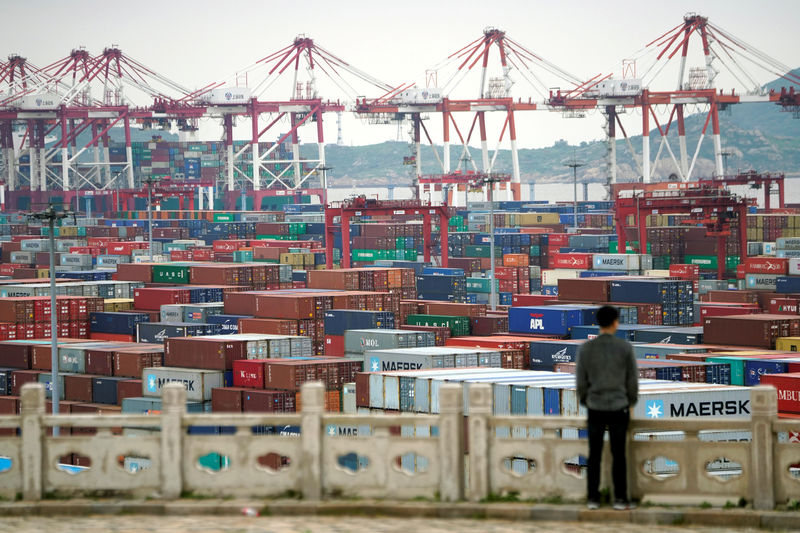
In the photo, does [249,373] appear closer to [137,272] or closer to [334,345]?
[334,345]

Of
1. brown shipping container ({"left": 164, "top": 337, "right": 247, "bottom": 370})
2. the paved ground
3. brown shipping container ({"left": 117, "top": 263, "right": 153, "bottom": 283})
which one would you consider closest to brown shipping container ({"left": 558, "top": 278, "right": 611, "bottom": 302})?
brown shipping container ({"left": 164, "top": 337, "right": 247, "bottom": 370})

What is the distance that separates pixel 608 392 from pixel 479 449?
1.48 m

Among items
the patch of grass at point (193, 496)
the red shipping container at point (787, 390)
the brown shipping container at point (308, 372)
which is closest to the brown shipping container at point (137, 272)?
the brown shipping container at point (308, 372)

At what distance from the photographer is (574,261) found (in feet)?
225

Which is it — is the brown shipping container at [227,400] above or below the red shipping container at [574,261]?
below

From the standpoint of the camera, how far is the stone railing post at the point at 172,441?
13078mm

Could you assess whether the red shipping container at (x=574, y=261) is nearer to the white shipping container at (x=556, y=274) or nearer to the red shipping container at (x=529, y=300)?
the white shipping container at (x=556, y=274)

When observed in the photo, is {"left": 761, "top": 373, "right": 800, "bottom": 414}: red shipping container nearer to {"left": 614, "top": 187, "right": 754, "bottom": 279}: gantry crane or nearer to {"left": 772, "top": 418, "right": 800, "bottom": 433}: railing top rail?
{"left": 772, "top": 418, "right": 800, "bottom": 433}: railing top rail

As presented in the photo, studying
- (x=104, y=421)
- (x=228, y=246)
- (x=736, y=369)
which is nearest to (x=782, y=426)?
(x=104, y=421)

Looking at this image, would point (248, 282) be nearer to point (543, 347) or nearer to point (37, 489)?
→ point (543, 347)

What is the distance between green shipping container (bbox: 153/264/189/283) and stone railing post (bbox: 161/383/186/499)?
47.5 m

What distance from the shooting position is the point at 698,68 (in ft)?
450

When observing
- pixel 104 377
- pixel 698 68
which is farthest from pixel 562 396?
pixel 698 68

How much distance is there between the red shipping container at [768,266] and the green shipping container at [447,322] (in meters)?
20.5
